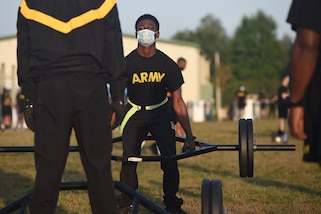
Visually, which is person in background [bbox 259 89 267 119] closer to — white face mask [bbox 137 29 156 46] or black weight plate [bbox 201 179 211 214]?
white face mask [bbox 137 29 156 46]

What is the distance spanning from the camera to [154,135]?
8.48 meters

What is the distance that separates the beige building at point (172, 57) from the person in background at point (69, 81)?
40.3 meters

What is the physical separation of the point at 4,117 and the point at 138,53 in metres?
27.8

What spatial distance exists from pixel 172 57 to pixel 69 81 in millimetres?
58144

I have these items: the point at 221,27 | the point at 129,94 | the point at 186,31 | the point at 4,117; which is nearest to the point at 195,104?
the point at 4,117

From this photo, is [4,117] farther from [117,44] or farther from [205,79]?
[205,79]

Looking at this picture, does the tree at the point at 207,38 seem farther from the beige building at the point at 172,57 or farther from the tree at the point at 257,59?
the beige building at the point at 172,57

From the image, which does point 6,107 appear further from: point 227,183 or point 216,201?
point 216,201

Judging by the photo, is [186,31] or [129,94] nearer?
[129,94]

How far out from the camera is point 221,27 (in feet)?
578

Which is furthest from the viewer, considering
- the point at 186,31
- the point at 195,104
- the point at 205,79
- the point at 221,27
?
the point at 221,27

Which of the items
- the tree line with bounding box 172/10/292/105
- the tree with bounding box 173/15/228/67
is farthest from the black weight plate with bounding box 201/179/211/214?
the tree with bounding box 173/15/228/67

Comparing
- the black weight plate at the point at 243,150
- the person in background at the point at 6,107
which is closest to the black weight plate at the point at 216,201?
the black weight plate at the point at 243,150

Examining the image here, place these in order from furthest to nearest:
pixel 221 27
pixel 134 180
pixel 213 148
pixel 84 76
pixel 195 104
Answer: pixel 221 27
pixel 195 104
pixel 134 180
pixel 213 148
pixel 84 76
